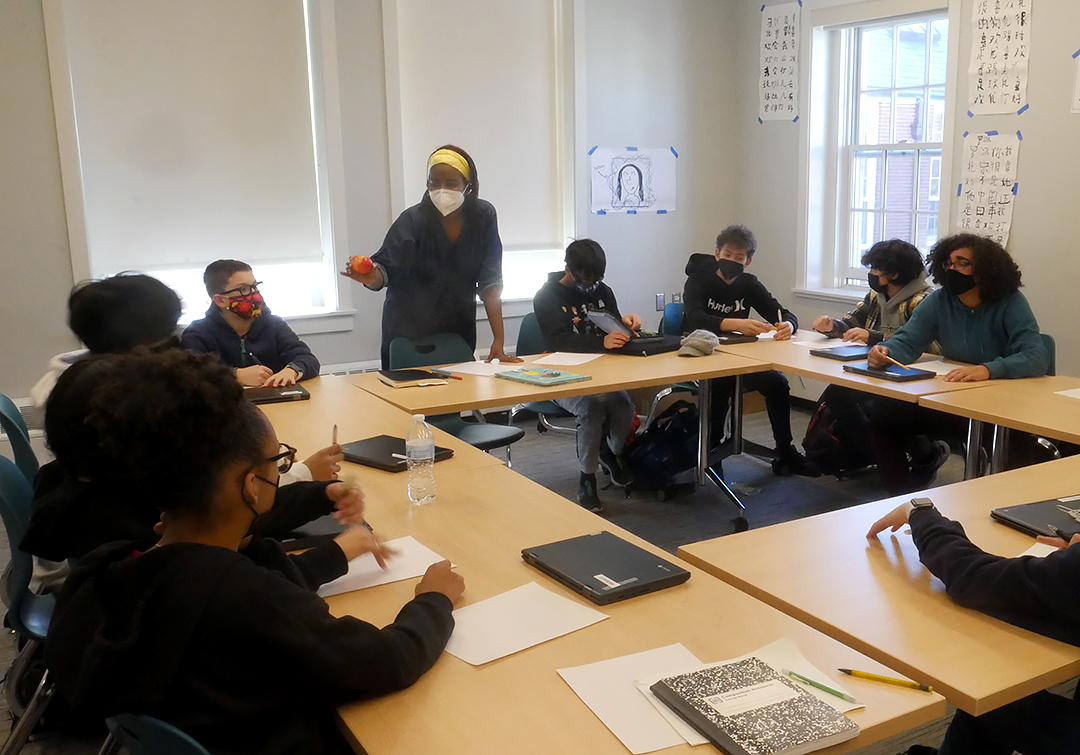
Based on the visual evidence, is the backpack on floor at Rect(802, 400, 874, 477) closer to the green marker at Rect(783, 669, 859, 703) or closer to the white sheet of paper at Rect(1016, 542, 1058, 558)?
the white sheet of paper at Rect(1016, 542, 1058, 558)

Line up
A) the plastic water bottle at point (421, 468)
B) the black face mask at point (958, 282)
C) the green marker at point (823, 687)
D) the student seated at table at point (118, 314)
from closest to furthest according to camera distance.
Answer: the green marker at point (823, 687) → the plastic water bottle at point (421, 468) → the student seated at table at point (118, 314) → the black face mask at point (958, 282)

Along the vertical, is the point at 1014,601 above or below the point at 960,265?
below

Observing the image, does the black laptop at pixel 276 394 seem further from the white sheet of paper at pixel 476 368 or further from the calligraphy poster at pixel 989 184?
the calligraphy poster at pixel 989 184

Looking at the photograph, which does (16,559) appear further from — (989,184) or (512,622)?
(989,184)

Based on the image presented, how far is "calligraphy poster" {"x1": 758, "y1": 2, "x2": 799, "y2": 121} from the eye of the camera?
18.2 ft

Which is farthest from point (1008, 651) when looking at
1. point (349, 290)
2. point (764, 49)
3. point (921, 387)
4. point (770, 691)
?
point (764, 49)

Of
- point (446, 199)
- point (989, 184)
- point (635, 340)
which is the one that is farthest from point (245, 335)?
point (989, 184)

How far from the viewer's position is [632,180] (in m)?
5.79

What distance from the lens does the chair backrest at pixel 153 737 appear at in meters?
1.00

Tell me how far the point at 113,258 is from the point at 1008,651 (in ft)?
14.1

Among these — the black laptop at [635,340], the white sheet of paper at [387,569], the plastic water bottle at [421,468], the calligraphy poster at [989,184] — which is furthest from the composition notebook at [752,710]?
the calligraphy poster at [989,184]

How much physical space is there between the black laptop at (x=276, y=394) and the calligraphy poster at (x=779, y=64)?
3743 mm

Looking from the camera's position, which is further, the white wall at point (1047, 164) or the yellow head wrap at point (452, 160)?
the white wall at point (1047, 164)

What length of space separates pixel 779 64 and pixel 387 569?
16.0 feet
